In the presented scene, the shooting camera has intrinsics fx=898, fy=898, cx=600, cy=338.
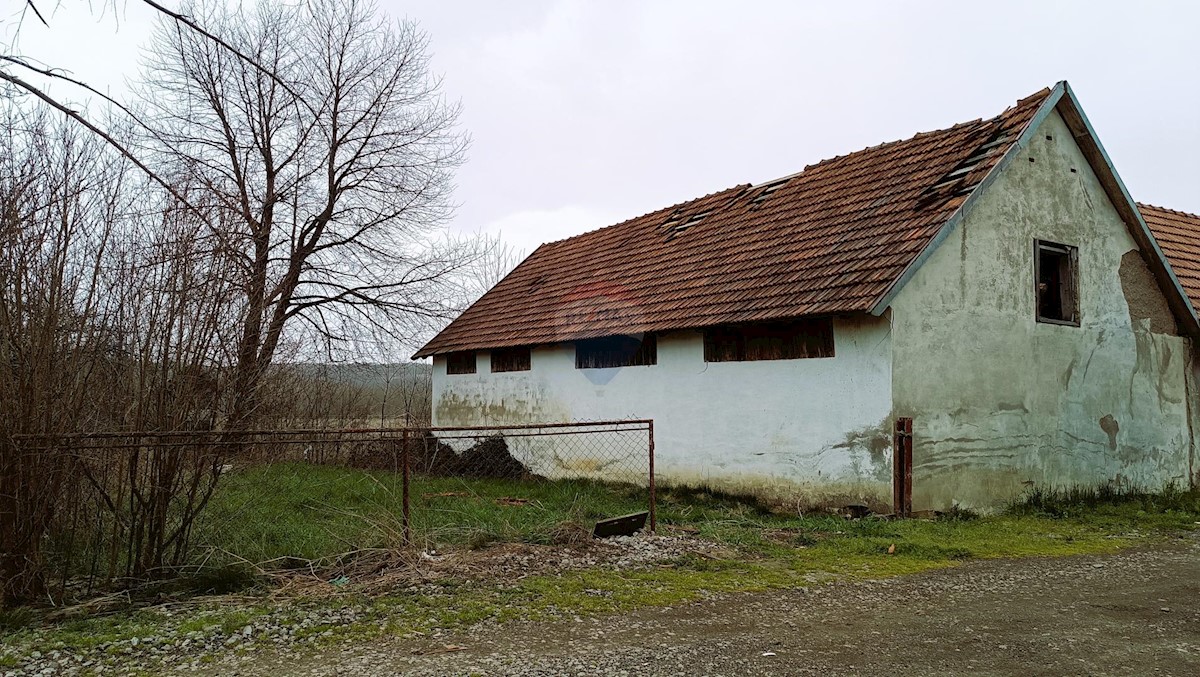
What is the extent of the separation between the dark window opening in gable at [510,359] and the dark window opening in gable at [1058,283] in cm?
928

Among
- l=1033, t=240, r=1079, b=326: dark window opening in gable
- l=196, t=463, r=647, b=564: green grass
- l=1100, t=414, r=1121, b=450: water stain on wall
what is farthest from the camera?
l=1100, t=414, r=1121, b=450: water stain on wall

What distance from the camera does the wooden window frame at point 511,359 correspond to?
58.7ft

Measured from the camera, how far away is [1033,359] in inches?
514

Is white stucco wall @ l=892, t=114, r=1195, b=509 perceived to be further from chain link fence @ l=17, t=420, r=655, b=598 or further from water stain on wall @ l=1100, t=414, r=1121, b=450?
chain link fence @ l=17, t=420, r=655, b=598

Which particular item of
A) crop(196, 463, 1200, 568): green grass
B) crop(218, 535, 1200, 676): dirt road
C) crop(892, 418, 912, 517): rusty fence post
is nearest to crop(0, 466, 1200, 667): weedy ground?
crop(196, 463, 1200, 568): green grass

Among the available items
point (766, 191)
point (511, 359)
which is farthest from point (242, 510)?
point (766, 191)

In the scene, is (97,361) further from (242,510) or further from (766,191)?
(766,191)

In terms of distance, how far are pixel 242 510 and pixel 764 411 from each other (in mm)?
7080

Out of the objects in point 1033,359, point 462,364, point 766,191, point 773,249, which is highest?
point 766,191

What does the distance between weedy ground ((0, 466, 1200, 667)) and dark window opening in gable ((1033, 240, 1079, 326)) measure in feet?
8.94

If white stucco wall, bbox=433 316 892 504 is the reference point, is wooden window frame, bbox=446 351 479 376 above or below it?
above

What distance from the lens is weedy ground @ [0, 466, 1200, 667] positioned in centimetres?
652

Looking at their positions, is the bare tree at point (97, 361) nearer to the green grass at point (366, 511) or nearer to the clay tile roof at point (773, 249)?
the green grass at point (366, 511)

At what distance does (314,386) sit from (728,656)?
59.8 ft
